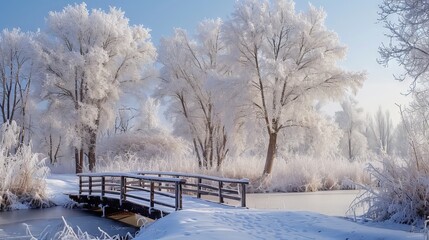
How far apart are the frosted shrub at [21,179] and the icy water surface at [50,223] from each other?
0.62m

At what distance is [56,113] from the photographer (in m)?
27.9

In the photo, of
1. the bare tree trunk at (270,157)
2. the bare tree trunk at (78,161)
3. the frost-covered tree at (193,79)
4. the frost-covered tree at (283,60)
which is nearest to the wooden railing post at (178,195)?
the bare tree trunk at (270,157)

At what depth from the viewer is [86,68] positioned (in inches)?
1036

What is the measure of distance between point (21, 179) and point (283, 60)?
1320 centimetres

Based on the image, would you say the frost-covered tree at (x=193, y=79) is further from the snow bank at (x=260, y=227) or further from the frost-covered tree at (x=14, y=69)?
the snow bank at (x=260, y=227)

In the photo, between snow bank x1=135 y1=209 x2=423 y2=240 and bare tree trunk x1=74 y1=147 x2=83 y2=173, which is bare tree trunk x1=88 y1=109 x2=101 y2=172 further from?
snow bank x1=135 y1=209 x2=423 y2=240

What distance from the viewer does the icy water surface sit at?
10.4 metres

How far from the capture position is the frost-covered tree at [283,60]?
21.0 metres

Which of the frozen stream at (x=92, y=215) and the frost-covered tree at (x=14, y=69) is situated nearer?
the frozen stream at (x=92, y=215)

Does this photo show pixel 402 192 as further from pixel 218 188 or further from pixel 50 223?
pixel 50 223

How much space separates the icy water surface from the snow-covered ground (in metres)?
3.45

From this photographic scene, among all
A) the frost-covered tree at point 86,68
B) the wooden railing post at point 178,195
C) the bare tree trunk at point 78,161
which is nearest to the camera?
the wooden railing post at point 178,195

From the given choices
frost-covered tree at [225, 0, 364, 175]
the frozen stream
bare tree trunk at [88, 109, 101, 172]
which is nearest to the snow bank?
the frozen stream

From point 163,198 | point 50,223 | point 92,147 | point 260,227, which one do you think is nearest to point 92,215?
point 50,223
